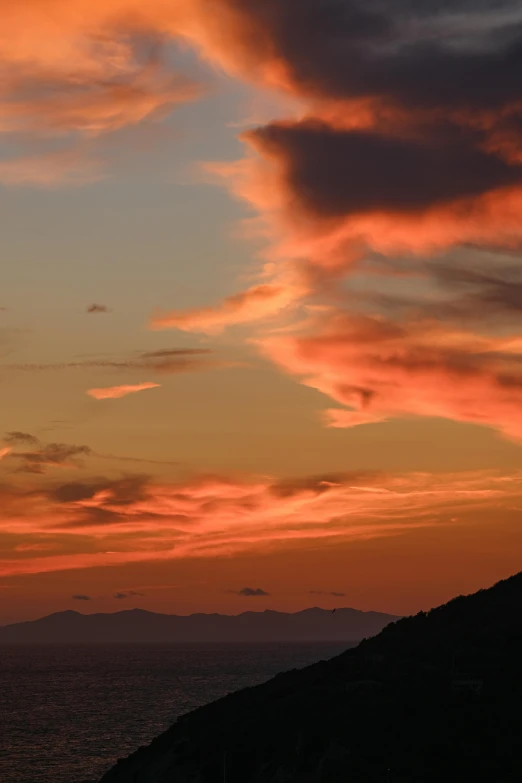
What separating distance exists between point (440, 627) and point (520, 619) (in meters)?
9.47

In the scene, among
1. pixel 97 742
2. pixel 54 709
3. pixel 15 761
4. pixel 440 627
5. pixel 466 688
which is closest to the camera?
pixel 466 688

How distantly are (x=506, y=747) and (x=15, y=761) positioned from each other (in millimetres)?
67866

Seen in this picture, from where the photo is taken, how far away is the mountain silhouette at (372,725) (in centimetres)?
6762

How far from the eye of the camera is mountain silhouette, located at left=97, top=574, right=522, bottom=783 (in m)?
67.6

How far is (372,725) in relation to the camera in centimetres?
7262

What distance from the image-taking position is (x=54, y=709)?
601ft

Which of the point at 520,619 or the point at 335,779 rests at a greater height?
the point at 520,619

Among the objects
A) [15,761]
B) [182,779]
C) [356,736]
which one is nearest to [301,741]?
[356,736]

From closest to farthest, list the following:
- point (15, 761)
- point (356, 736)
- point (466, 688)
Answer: point (356, 736), point (466, 688), point (15, 761)

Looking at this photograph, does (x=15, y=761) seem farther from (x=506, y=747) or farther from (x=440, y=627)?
(x=506, y=747)

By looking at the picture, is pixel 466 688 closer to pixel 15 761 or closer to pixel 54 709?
pixel 15 761

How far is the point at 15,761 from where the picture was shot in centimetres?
11762

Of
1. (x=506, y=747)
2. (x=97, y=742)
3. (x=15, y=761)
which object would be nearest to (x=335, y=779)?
(x=506, y=747)

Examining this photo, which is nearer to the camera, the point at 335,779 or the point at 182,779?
the point at 335,779
